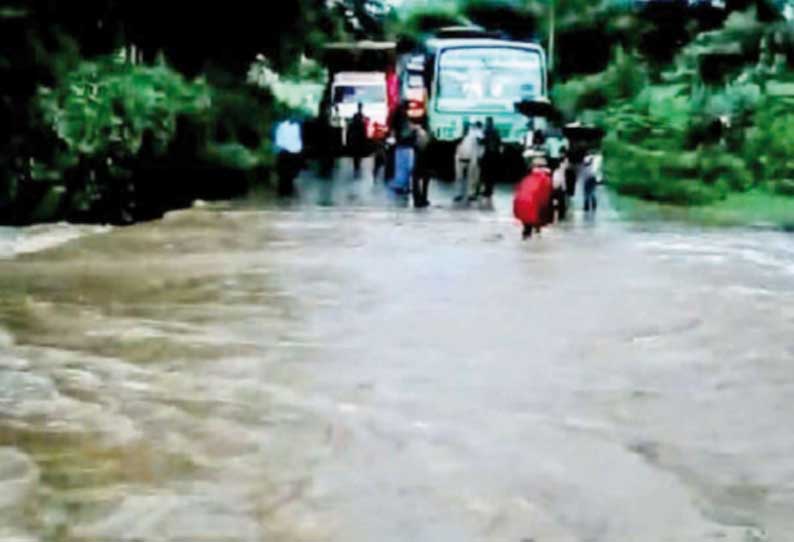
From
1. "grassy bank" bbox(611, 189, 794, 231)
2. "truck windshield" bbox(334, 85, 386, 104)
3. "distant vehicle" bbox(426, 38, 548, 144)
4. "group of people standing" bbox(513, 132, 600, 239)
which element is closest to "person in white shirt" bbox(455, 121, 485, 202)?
"group of people standing" bbox(513, 132, 600, 239)

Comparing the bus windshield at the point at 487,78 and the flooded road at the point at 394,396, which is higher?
the bus windshield at the point at 487,78

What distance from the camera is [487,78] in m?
34.0

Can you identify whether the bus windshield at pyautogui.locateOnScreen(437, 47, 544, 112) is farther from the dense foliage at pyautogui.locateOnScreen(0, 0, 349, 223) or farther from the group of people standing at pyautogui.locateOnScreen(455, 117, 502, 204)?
the group of people standing at pyautogui.locateOnScreen(455, 117, 502, 204)

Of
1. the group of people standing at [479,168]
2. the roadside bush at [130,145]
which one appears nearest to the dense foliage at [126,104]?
the roadside bush at [130,145]

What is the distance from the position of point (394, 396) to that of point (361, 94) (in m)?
36.1

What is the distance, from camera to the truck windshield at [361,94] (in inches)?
1805

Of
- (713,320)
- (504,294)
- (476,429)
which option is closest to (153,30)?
(504,294)

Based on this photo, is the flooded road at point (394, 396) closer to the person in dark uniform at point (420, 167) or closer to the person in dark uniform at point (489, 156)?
the person in dark uniform at point (420, 167)

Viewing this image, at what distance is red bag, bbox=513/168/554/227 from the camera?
19.7m

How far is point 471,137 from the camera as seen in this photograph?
85.9 feet

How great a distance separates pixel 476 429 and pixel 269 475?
59.9 inches

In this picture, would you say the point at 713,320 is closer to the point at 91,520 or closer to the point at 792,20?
the point at 91,520

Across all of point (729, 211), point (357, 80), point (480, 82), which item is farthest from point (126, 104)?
point (357, 80)

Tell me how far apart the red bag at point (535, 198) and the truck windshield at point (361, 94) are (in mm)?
26055
